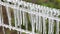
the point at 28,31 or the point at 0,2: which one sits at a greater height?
the point at 0,2

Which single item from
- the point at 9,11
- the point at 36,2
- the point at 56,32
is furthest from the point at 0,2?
the point at 56,32

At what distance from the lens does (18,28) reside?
0.81 metres

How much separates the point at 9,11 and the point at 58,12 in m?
0.22

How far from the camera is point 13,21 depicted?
0.82m

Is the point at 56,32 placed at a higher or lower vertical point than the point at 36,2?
lower

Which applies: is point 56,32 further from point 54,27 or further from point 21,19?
point 21,19

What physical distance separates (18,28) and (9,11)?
85 mm

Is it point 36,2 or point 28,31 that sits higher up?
point 36,2

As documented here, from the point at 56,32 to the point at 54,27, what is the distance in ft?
0.07

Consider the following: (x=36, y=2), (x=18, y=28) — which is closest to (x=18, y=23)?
(x=18, y=28)

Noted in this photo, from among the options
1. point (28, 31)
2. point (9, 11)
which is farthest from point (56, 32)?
point (9, 11)

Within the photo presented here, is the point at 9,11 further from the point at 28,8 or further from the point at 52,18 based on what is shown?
the point at 52,18

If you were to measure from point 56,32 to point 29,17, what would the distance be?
0.13m

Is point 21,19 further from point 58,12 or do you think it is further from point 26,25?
point 58,12
